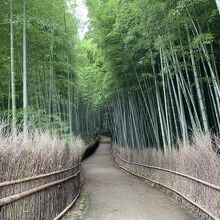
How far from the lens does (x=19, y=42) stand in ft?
31.3

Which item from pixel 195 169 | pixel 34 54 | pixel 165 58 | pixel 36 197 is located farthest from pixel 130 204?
pixel 34 54

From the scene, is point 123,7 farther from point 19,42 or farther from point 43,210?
point 43,210

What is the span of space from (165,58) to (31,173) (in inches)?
181

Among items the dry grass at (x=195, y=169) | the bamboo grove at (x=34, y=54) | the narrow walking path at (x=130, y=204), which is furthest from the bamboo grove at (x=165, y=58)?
the narrow walking path at (x=130, y=204)

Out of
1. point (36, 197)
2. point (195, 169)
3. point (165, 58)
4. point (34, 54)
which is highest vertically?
point (34, 54)

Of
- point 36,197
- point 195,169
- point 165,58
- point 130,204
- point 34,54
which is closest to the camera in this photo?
point 36,197

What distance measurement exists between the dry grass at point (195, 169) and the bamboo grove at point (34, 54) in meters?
2.99

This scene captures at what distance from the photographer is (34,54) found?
32.8 feet

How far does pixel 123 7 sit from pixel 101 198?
441 cm

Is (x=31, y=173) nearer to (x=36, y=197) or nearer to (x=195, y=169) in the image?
(x=36, y=197)

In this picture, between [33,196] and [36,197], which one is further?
[36,197]

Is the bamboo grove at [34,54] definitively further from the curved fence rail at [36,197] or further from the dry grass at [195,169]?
the dry grass at [195,169]

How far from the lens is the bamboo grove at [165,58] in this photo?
7172mm

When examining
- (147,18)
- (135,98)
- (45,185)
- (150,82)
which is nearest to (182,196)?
(45,185)
